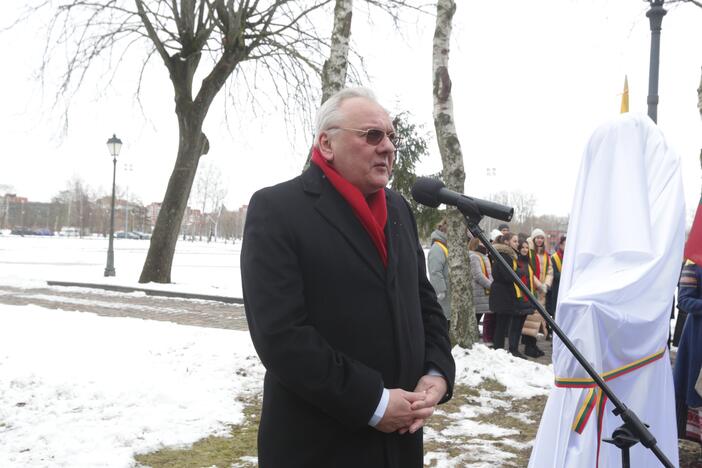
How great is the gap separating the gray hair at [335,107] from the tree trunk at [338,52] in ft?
18.5

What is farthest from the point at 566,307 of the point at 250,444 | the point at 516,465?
the point at 250,444

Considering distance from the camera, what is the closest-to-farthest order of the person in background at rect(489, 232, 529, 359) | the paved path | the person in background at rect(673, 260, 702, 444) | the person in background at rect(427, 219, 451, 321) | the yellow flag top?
1. the yellow flag top
2. the person in background at rect(673, 260, 702, 444)
3. the person in background at rect(489, 232, 529, 359)
4. the person in background at rect(427, 219, 451, 321)
5. the paved path

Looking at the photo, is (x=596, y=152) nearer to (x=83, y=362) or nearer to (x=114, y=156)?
(x=83, y=362)

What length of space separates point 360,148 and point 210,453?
10.2 ft

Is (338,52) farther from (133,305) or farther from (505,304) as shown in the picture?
(133,305)

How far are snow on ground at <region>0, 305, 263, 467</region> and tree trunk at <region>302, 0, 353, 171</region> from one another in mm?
3468

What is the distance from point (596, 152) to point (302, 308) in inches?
67.7

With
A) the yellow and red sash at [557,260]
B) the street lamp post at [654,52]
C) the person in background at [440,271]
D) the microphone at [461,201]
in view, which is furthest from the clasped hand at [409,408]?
the yellow and red sash at [557,260]

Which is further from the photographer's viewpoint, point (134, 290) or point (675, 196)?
point (134, 290)

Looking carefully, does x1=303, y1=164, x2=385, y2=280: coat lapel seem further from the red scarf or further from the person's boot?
the person's boot

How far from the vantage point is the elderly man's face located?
7.44 ft

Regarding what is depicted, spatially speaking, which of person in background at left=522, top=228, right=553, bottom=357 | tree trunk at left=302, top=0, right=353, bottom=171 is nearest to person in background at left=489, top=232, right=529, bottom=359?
person in background at left=522, top=228, right=553, bottom=357

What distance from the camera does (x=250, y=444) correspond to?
4734 mm

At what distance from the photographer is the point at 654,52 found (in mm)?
8023
